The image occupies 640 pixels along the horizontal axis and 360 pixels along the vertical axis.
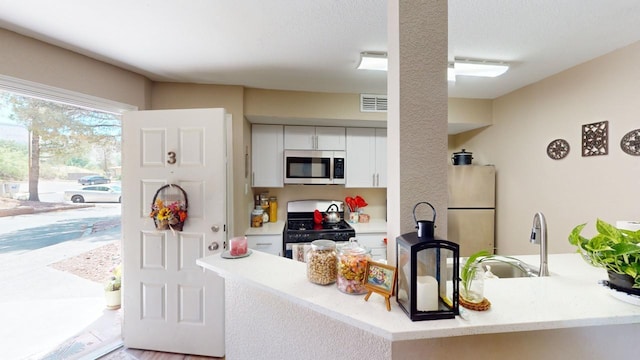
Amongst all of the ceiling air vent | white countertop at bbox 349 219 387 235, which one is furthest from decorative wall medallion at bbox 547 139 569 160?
white countertop at bbox 349 219 387 235

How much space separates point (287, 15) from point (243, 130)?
132cm

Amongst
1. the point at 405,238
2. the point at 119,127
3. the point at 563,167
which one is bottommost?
the point at 405,238

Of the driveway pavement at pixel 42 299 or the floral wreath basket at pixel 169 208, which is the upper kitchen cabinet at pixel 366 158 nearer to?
the floral wreath basket at pixel 169 208

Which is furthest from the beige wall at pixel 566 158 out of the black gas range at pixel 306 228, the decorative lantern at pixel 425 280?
the black gas range at pixel 306 228

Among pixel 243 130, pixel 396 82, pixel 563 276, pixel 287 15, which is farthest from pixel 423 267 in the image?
pixel 243 130

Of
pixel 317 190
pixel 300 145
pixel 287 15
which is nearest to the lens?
Result: pixel 287 15

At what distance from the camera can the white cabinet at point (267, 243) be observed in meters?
2.66

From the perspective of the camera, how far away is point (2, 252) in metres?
1.62

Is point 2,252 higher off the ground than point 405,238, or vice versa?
point 405,238

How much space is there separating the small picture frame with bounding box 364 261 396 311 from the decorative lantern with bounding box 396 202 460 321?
0.15 feet

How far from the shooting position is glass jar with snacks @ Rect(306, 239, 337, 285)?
0.92 m

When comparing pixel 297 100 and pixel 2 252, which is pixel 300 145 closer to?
pixel 297 100

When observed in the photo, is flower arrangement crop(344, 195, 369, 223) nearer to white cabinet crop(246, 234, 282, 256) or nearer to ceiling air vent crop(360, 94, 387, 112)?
white cabinet crop(246, 234, 282, 256)

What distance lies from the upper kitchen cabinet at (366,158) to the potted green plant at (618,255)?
225 cm
